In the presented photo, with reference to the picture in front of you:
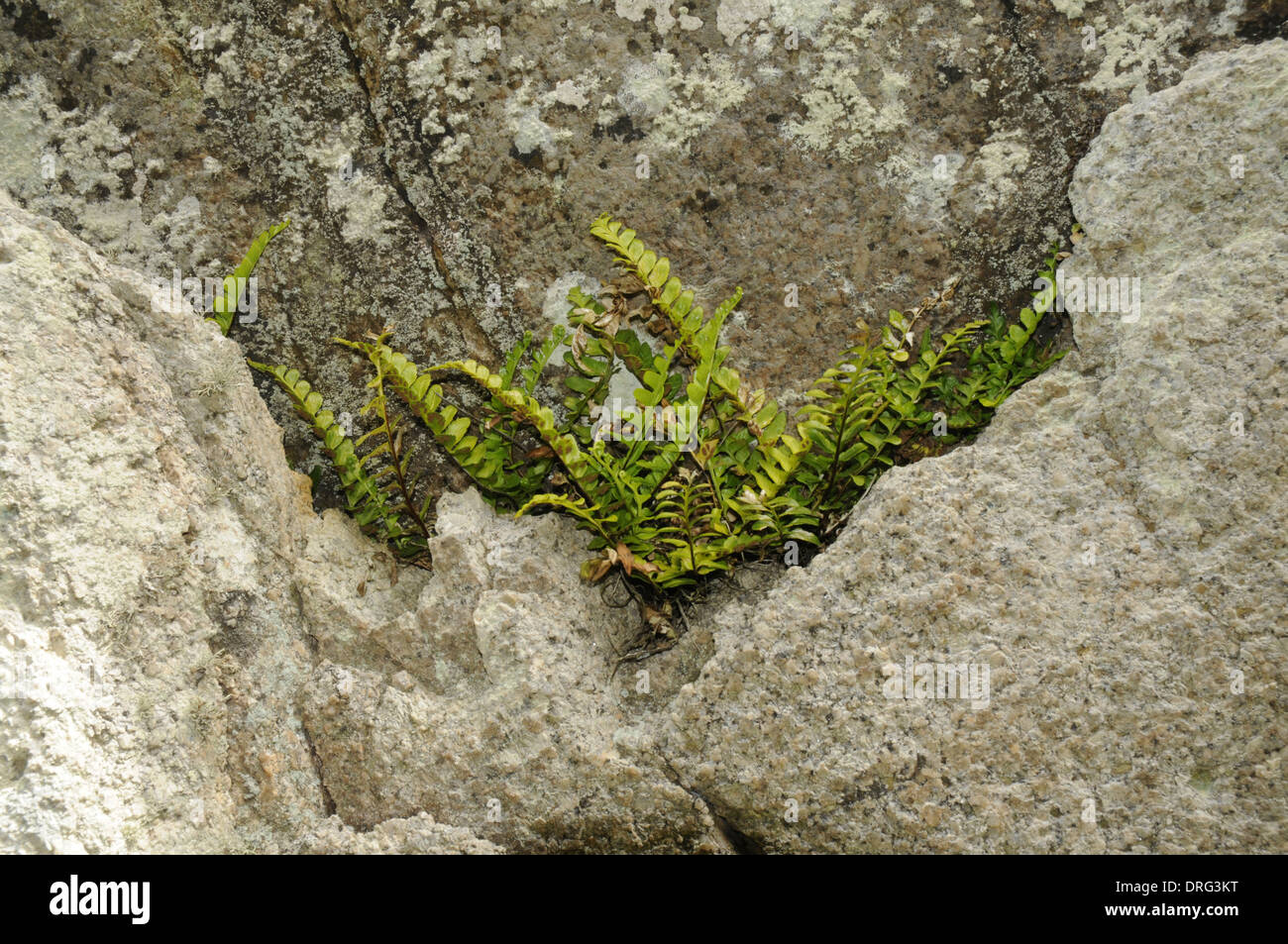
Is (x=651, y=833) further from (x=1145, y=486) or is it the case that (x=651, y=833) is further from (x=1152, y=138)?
(x=1152, y=138)

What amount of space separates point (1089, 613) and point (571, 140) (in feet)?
7.86

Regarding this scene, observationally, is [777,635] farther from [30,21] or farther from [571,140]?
[30,21]

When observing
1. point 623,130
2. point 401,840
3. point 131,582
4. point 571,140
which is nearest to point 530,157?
point 571,140

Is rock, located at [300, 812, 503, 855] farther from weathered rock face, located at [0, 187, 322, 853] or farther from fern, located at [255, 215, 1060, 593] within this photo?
fern, located at [255, 215, 1060, 593]

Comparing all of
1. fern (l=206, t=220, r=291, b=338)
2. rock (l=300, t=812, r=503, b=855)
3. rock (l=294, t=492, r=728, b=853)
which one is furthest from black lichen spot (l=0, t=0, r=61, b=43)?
rock (l=300, t=812, r=503, b=855)

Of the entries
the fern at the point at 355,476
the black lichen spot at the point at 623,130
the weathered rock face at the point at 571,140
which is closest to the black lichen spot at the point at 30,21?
the weathered rock face at the point at 571,140

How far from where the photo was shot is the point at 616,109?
12.2ft

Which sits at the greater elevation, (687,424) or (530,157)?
(530,157)

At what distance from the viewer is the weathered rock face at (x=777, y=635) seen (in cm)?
280

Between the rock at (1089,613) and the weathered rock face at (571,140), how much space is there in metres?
0.60

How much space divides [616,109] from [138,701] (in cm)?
253

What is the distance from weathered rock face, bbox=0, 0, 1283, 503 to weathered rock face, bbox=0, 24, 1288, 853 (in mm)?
409

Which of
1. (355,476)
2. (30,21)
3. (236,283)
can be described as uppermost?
(30,21)

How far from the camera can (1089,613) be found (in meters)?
2.93
